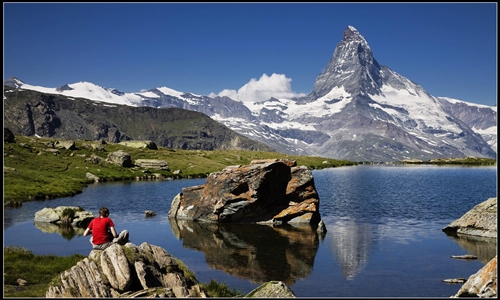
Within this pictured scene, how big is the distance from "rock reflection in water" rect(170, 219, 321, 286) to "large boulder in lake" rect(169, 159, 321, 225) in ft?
6.07

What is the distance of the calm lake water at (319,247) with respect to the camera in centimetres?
3462

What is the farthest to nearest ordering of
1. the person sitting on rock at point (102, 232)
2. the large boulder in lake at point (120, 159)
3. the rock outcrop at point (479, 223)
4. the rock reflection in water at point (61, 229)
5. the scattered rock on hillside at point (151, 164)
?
the scattered rock on hillside at point (151, 164)
the large boulder in lake at point (120, 159)
the rock reflection in water at point (61, 229)
the rock outcrop at point (479, 223)
the person sitting on rock at point (102, 232)

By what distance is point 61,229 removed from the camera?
56.3 metres

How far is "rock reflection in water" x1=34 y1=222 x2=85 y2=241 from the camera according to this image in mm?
52594

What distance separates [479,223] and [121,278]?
4528 cm

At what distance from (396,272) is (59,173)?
321ft

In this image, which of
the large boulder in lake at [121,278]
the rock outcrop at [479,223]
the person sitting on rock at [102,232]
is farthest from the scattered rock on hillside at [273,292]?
the rock outcrop at [479,223]

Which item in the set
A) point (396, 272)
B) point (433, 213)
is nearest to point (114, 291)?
point (396, 272)

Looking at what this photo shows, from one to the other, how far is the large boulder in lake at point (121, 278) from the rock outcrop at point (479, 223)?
39523mm

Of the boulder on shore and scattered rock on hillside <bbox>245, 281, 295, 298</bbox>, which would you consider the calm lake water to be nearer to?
scattered rock on hillside <bbox>245, 281, 295, 298</bbox>

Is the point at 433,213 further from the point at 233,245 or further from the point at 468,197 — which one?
the point at 233,245

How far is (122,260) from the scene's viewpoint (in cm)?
→ 2388

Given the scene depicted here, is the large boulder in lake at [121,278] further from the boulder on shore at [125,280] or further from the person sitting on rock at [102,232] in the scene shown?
the person sitting on rock at [102,232]

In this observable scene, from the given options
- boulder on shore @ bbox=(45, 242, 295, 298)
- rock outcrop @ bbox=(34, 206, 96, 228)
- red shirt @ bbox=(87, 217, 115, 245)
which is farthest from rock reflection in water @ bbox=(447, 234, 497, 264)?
rock outcrop @ bbox=(34, 206, 96, 228)
